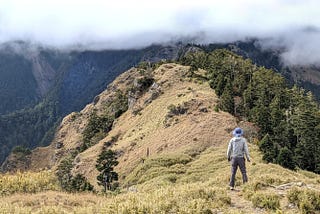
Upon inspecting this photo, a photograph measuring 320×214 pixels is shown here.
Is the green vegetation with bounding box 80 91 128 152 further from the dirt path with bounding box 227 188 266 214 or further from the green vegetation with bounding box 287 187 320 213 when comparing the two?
the green vegetation with bounding box 287 187 320 213

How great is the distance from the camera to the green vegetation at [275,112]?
6088 centimetres

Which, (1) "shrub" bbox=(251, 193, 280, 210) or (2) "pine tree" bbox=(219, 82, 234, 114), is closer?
(1) "shrub" bbox=(251, 193, 280, 210)

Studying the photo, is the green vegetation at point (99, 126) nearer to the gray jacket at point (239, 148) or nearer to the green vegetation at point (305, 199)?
the gray jacket at point (239, 148)

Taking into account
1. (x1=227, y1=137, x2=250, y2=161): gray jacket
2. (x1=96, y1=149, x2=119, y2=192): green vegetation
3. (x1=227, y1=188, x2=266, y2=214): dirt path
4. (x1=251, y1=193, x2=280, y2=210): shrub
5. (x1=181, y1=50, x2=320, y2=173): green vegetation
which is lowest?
(x1=96, y1=149, x2=119, y2=192): green vegetation

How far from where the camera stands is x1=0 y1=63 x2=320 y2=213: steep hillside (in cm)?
1808

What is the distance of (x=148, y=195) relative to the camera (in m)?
18.9

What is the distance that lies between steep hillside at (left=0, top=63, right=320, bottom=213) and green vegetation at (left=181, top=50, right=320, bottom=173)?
2.33 m

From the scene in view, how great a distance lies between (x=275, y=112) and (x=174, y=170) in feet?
87.2

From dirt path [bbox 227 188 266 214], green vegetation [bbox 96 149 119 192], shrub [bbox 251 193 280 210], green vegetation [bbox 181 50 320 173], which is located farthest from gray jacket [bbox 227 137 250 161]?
green vegetation [bbox 96 149 119 192]

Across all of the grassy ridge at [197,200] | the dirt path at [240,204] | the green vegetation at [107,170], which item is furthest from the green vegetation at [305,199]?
the green vegetation at [107,170]

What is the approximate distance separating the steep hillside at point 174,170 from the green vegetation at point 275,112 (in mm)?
2333

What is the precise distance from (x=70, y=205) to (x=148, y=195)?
4889 mm

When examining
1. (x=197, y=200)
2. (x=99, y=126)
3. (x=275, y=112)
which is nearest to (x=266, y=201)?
(x=197, y=200)

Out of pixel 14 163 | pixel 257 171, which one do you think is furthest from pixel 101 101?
pixel 257 171
